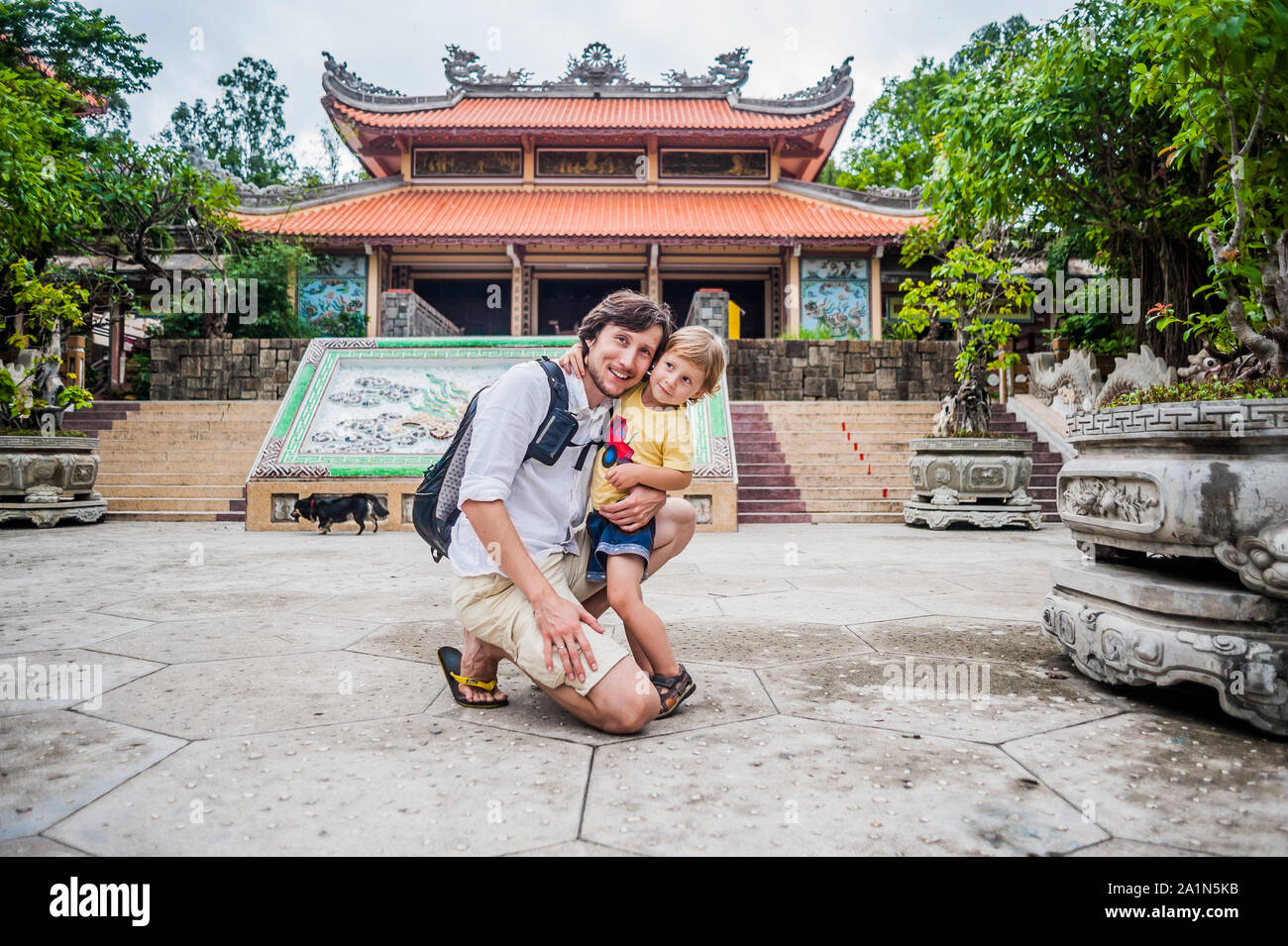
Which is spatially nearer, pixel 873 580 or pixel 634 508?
pixel 634 508

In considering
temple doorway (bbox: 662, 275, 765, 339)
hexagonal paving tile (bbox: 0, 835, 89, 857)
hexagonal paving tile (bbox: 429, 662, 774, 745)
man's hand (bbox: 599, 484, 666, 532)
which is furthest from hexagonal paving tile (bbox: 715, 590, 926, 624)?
temple doorway (bbox: 662, 275, 765, 339)

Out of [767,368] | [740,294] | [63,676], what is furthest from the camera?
[740,294]

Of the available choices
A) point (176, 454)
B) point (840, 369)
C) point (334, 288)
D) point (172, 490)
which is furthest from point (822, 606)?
point (334, 288)

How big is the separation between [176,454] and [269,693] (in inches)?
335

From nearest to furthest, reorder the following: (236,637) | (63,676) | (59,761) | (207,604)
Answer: (59,761) → (63,676) → (236,637) → (207,604)

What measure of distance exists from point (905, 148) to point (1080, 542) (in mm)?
19964

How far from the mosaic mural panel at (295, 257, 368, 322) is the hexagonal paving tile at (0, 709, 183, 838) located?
14141 mm

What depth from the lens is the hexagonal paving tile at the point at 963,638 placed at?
2.51m

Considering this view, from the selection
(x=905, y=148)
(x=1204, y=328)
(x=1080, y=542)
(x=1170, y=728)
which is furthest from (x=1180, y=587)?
(x=905, y=148)

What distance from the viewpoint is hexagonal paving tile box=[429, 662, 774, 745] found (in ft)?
5.85

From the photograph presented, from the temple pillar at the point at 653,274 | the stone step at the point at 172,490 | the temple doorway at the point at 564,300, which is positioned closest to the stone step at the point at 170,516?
the stone step at the point at 172,490

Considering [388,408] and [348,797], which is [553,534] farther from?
[388,408]

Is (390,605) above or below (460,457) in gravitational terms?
below

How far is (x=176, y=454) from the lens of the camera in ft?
29.8
